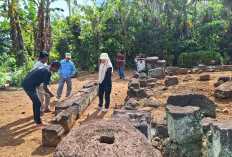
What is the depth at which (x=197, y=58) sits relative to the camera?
48.9ft

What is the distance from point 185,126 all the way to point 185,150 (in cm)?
34

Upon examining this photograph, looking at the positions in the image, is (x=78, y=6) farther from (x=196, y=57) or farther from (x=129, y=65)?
(x=196, y=57)

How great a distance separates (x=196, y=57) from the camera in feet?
49.0

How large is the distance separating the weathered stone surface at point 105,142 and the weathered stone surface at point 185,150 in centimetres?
88

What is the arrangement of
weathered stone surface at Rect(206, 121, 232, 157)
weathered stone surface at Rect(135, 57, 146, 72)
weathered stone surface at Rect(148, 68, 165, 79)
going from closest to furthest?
weathered stone surface at Rect(206, 121, 232, 157), weathered stone surface at Rect(148, 68, 165, 79), weathered stone surface at Rect(135, 57, 146, 72)

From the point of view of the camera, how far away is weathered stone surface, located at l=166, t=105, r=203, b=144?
3186mm

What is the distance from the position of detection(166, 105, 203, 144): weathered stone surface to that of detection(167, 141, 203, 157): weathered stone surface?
0.07 m

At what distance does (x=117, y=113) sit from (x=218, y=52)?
1274 cm

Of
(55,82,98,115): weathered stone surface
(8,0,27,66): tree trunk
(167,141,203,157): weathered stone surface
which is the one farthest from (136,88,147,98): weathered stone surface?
(8,0,27,66): tree trunk

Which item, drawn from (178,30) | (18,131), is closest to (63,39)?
(178,30)

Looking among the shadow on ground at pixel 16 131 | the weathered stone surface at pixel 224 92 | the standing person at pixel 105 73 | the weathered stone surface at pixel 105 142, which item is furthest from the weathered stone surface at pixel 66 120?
the weathered stone surface at pixel 224 92

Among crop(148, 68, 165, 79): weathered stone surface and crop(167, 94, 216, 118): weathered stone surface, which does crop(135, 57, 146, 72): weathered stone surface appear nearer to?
crop(148, 68, 165, 79): weathered stone surface

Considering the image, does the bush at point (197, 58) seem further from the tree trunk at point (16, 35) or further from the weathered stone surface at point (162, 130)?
the weathered stone surface at point (162, 130)

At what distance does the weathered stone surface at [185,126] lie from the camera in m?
3.19
